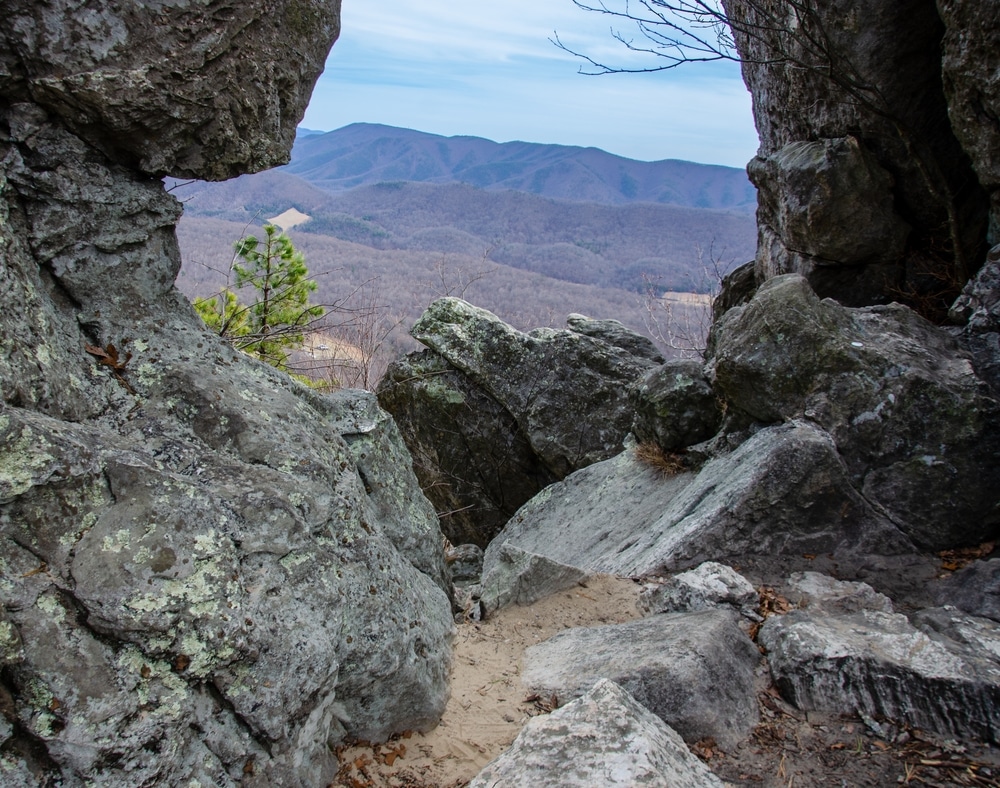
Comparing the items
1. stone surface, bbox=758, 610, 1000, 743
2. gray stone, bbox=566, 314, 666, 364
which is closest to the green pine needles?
gray stone, bbox=566, 314, 666, 364

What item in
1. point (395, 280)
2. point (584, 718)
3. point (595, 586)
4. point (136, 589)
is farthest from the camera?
point (395, 280)

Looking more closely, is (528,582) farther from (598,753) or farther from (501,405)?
(501,405)

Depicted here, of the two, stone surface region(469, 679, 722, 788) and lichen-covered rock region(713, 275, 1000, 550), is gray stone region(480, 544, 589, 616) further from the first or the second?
lichen-covered rock region(713, 275, 1000, 550)

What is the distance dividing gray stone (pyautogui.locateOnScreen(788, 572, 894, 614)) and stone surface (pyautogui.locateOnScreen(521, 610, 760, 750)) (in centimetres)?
74

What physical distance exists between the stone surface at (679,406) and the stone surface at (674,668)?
13.1 ft

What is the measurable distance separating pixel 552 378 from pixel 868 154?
5817mm

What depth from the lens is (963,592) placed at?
5.18 m

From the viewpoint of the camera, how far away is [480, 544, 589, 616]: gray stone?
6.10 m

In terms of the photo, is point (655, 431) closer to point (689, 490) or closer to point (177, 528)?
point (689, 490)

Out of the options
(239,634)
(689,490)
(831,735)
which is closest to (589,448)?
(689,490)

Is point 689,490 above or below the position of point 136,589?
below

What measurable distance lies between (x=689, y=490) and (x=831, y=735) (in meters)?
3.56

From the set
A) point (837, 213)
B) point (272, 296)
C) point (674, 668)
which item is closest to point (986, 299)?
point (837, 213)

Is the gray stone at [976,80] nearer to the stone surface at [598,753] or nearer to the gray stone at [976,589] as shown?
the gray stone at [976,589]
